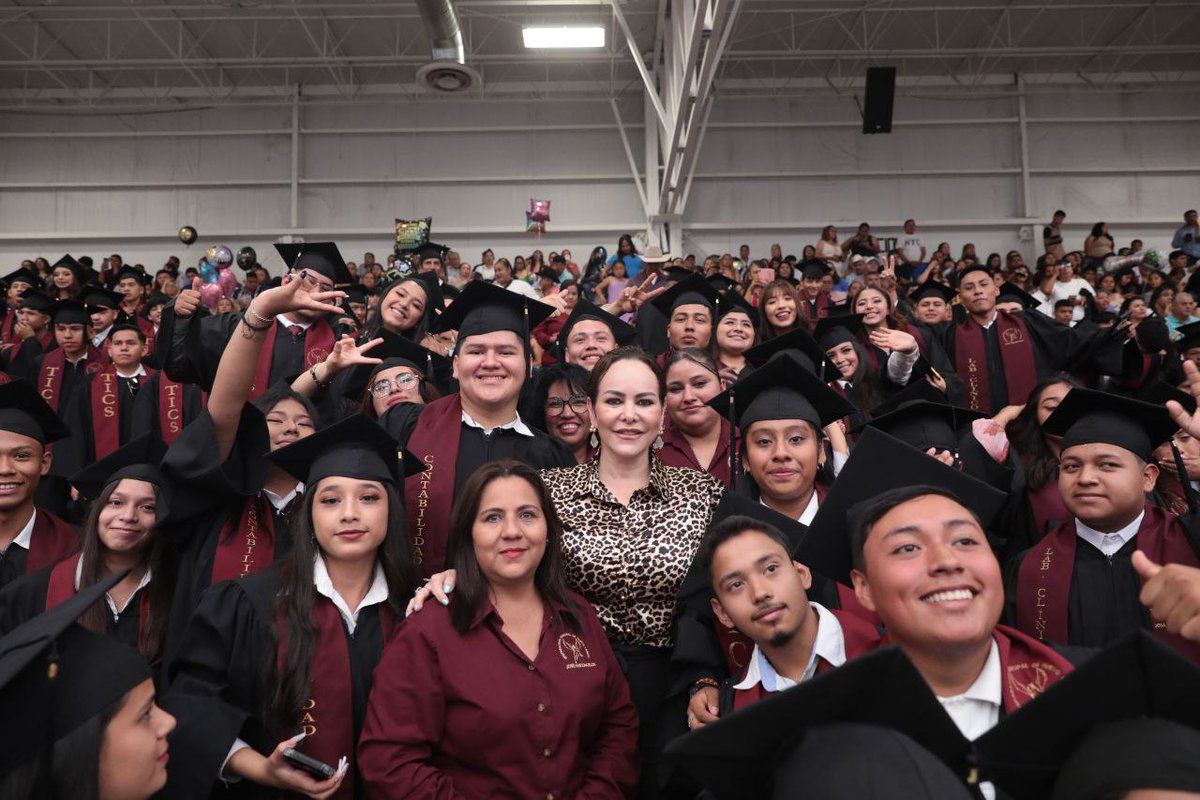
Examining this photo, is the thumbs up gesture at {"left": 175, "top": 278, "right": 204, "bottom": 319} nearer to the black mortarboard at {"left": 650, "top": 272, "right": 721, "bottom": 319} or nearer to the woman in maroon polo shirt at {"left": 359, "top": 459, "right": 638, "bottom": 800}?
the woman in maroon polo shirt at {"left": 359, "top": 459, "right": 638, "bottom": 800}

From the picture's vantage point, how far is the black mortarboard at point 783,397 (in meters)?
3.32

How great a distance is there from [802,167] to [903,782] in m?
16.8

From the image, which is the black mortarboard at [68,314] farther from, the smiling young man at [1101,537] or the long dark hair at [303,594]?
the smiling young man at [1101,537]

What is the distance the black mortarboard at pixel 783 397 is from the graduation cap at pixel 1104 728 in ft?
6.11

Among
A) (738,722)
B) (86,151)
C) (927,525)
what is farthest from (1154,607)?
(86,151)

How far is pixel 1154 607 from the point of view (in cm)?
172

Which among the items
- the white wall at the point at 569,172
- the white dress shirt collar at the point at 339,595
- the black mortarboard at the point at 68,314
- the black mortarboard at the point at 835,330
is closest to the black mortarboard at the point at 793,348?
the black mortarboard at the point at 835,330

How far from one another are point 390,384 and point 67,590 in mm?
1690

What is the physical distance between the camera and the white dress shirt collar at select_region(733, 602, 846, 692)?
241 cm

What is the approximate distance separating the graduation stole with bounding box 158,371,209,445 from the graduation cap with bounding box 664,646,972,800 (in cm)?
504

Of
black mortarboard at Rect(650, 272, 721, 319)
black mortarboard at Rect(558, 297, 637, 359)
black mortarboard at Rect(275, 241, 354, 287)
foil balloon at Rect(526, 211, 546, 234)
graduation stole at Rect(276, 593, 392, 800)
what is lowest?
graduation stole at Rect(276, 593, 392, 800)

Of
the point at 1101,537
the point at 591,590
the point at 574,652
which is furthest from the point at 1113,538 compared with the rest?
the point at 574,652

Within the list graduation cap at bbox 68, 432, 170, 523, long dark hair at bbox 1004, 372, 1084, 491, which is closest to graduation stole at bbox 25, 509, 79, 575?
graduation cap at bbox 68, 432, 170, 523

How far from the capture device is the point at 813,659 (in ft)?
7.93
